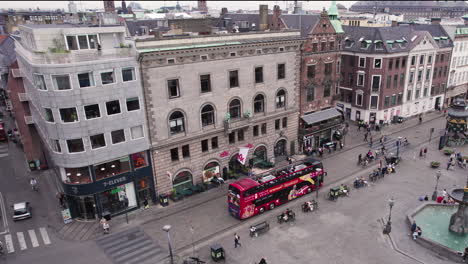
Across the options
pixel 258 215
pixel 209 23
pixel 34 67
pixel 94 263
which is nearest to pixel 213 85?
pixel 258 215

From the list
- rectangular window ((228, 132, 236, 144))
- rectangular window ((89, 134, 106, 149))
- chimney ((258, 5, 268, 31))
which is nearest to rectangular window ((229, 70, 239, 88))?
rectangular window ((228, 132, 236, 144))

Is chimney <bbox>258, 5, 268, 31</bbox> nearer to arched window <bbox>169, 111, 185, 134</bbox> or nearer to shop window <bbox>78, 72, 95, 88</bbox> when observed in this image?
arched window <bbox>169, 111, 185, 134</bbox>

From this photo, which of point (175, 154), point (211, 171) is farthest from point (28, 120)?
point (211, 171)

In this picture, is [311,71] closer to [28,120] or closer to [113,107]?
[113,107]

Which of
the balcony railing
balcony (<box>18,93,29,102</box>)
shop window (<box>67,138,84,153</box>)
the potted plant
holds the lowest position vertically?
the potted plant

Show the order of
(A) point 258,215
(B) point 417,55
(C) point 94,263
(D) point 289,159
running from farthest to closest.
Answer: (B) point 417,55 → (D) point 289,159 → (A) point 258,215 → (C) point 94,263

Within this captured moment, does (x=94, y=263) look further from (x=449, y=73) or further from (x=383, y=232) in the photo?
(x=449, y=73)

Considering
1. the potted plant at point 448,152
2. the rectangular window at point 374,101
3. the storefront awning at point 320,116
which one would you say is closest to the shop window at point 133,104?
the storefront awning at point 320,116
